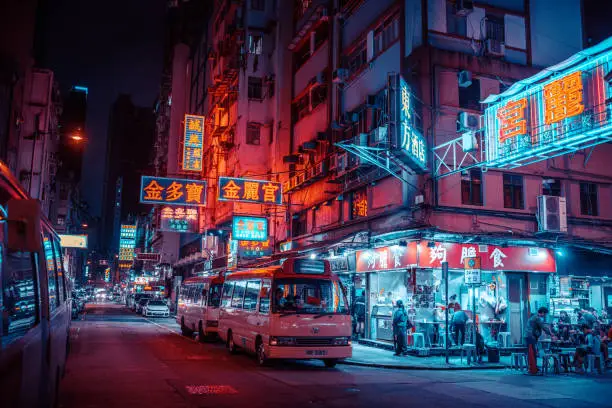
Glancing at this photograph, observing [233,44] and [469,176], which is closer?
[469,176]

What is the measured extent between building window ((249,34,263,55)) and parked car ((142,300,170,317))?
21885 millimetres

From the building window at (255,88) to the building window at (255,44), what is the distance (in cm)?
185

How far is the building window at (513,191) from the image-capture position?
21109 mm

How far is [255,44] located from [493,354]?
2812 cm

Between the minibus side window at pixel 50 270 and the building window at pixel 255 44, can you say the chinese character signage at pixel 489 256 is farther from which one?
the building window at pixel 255 44

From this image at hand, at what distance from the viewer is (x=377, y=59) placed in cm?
2378

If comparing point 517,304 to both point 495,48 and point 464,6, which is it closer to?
point 495,48

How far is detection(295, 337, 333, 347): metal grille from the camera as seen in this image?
14891 millimetres

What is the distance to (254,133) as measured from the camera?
37656 millimetres

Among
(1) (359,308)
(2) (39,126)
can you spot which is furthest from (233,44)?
(1) (359,308)

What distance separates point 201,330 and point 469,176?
40.2 feet

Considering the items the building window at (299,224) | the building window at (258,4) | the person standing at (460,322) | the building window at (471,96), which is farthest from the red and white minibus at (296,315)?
the building window at (258,4)

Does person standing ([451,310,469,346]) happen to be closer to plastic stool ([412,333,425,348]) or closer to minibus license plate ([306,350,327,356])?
plastic stool ([412,333,425,348])

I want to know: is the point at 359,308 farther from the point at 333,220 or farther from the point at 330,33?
the point at 330,33
